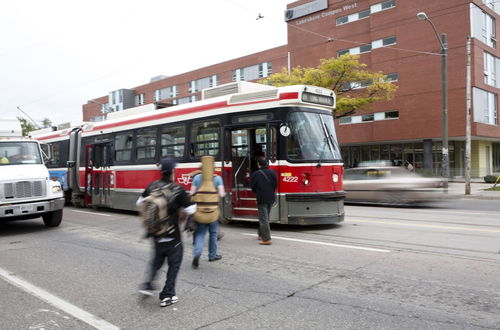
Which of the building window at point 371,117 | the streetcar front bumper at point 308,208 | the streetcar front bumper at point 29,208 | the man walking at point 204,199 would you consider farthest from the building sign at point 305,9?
the man walking at point 204,199

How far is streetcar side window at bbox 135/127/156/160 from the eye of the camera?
40.4 ft

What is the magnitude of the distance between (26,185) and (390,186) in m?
11.1

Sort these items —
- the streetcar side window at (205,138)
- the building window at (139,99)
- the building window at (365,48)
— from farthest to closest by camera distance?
the building window at (139,99)
the building window at (365,48)
the streetcar side window at (205,138)

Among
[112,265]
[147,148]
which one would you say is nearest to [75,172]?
[147,148]

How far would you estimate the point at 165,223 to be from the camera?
454cm

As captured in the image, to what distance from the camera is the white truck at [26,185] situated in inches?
374

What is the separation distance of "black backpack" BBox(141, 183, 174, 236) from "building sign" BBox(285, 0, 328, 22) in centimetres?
4088

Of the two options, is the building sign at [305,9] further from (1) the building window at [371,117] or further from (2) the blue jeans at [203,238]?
(2) the blue jeans at [203,238]

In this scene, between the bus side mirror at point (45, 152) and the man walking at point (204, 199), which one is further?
the bus side mirror at point (45, 152)

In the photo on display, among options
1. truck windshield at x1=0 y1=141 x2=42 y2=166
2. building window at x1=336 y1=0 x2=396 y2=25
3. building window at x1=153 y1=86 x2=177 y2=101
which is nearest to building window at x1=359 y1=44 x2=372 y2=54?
building window at x1=336 y1=0 x2=396 y2=25

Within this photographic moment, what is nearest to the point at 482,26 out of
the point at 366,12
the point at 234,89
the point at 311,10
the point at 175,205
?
the point at 366,12

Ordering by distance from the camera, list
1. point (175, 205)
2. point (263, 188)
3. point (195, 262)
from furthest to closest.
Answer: point (263, 188) → point (195, 262) → point (175, 205)

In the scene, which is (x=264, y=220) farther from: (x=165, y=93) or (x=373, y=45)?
(x=165, y=93)

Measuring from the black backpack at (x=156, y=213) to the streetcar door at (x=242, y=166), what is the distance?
5.28 meters
